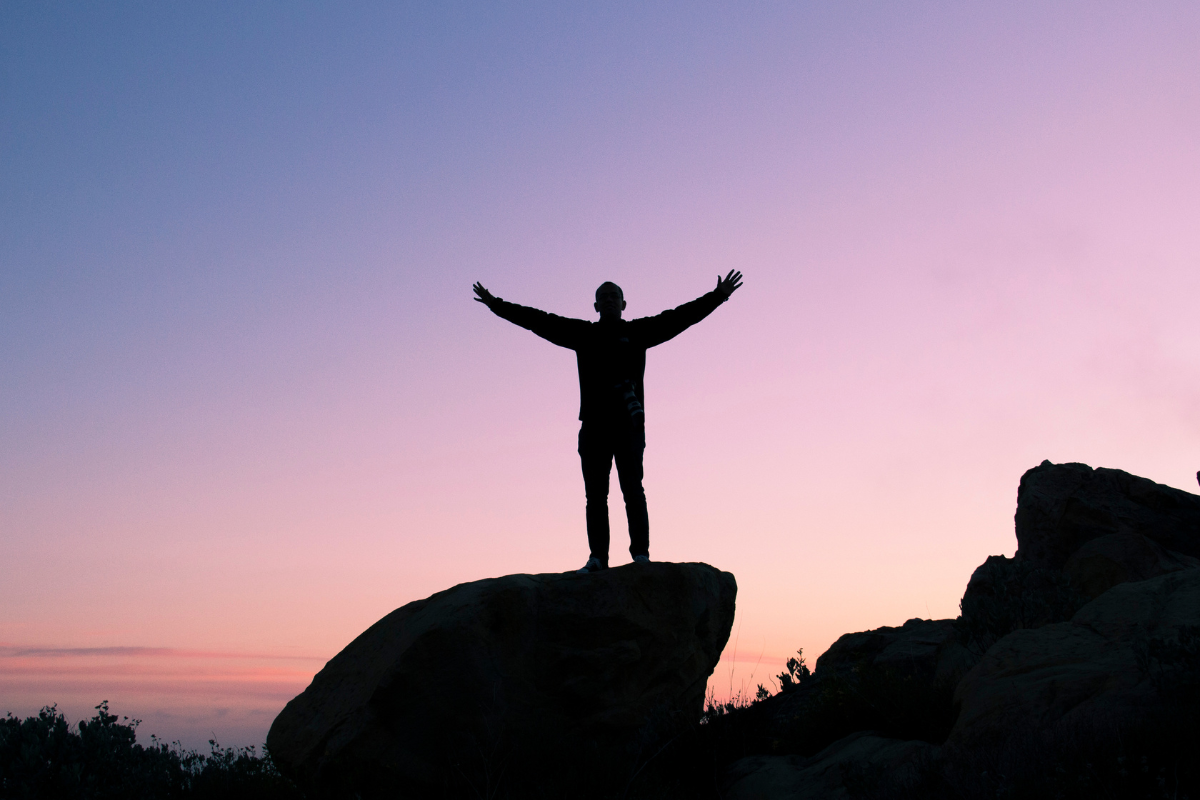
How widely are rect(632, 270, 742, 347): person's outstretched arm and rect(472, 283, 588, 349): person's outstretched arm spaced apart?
0.69 meters

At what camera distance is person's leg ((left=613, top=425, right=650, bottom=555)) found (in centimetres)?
882

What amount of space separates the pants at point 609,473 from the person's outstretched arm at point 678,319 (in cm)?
108

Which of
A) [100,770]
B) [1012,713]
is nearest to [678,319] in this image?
[1012,713]

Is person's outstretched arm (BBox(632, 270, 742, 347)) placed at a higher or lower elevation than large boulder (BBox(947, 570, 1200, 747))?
higher

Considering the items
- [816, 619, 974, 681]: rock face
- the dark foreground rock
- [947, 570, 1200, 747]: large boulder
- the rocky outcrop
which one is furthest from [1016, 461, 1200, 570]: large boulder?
the rocky outcrop

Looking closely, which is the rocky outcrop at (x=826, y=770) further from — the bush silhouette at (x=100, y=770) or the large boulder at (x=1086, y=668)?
the bush silhouette at (x=100, y=770)

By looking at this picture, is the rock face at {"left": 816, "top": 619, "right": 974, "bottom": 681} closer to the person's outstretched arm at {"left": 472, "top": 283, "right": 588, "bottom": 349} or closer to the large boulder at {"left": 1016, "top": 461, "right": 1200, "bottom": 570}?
the large boulder at {"left": 1016, "top": 461, "right": 1200, "bottom": 570}

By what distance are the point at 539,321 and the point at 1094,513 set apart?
970 cm

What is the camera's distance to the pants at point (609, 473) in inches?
348

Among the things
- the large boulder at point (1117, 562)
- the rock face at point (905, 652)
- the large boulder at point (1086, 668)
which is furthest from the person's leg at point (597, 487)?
the large boulder at point (1117, 562)

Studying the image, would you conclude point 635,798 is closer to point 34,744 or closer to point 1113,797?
point 1113,797

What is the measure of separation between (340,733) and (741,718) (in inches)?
142

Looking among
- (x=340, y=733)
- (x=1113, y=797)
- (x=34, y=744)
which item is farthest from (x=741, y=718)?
(x=34, y=744)

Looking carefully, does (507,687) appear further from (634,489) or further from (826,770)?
(826,770)
